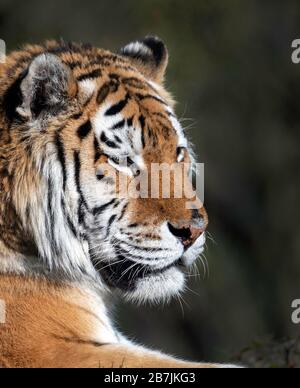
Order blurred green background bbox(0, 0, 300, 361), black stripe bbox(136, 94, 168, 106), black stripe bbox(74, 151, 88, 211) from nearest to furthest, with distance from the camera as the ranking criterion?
black stripe bbox(74, 151, 88, 211)
black stripe bbox(136, 94, 168, 106)
blurred green background bbox(0, 0, 300, 361)

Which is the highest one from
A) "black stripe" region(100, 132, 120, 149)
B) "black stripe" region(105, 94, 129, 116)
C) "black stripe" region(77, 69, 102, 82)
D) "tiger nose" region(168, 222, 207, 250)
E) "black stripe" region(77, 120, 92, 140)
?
"black stripe" region(77, 69, 102, 82)

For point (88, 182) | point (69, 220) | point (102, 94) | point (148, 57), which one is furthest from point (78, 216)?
point (148, 57)

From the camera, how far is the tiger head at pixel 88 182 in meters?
3.88

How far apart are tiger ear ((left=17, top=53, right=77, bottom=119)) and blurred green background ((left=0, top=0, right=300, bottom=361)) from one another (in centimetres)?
759

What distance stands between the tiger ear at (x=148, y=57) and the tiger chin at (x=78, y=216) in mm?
481

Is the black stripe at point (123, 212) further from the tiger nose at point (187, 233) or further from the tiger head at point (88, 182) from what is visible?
the tiger nose at point (187, 233)

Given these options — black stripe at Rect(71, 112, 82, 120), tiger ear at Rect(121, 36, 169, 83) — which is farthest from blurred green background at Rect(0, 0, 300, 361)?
black stripe at Rect(71, 112, 82, 120)

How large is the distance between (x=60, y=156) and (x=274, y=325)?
8.36m

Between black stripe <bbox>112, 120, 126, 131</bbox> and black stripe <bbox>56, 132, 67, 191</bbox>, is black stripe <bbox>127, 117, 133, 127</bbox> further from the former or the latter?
black stripe <bbox>56, 132, 67, 191</bbox>

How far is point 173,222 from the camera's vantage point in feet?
13.1

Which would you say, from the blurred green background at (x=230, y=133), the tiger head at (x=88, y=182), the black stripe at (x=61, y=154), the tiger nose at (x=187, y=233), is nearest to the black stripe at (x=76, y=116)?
the tiger head at (x=88, y=182)

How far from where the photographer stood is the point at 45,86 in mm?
3891

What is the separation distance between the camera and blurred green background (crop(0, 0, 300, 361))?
38.8 ft
